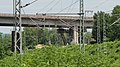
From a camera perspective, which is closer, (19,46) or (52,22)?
(19,46)

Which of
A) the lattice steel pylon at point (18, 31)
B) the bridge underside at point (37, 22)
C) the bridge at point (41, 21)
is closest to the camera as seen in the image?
the lattice steel pylon at point (18, 31)

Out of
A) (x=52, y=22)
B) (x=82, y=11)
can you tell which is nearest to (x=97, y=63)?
(x=82, y=11)

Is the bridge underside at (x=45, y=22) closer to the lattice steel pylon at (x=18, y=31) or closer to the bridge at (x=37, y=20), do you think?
the bridge at (x=37, y=20)

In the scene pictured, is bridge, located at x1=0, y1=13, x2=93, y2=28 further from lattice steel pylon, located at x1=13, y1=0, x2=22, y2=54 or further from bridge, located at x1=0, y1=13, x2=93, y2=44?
lattice steel pylon, located at x1=13, y1=0, x2=22, y2=54

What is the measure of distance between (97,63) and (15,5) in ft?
19.2

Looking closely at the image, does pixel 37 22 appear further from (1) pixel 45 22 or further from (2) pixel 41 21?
(1) pixel 45 22

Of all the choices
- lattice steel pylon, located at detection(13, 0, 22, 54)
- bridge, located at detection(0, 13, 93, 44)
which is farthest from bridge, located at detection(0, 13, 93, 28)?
lattice steel pylon, located at detection(13, 0, 22, 54)

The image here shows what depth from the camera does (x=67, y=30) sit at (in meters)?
86.4

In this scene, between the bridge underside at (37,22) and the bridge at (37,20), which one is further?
the bridge underside at (37,22)

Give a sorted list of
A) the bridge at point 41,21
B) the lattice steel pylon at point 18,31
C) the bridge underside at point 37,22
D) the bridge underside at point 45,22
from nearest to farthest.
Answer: the lattice steel pylon at point 18,31
the bridge at point 41,21
the bridge underside at point 45,22
the bridge underside at point 37,22

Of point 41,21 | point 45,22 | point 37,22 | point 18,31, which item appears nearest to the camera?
point 18,31

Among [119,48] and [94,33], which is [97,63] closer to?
[119,48]

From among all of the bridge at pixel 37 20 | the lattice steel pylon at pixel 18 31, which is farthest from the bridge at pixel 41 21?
the lattice steel pylon at pixel 18 31

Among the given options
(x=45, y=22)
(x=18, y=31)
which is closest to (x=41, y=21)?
(x=45, y=22)
